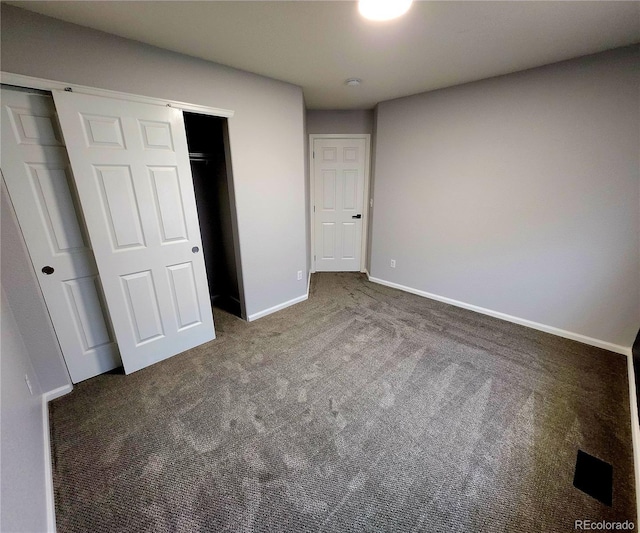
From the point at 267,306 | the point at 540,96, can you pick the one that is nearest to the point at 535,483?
the point at 267,306

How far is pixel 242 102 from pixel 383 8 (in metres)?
1.41

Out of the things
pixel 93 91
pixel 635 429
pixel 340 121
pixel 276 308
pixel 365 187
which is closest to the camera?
pixel 635 429

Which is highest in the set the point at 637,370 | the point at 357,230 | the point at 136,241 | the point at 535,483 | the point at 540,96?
the point at 540,96

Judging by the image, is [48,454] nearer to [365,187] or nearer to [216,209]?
[216,209]

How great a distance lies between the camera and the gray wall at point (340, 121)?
381cm

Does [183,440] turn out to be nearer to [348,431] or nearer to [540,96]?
[348,431]

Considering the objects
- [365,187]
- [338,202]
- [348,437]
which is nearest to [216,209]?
[338,202]

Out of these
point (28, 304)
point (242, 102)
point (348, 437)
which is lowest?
point (348, 437)

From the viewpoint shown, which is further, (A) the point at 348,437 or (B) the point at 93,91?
(B) the point at 93,91

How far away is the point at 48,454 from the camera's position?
145cm

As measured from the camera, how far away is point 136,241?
2.04 metres

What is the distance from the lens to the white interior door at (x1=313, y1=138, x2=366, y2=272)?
3949mm

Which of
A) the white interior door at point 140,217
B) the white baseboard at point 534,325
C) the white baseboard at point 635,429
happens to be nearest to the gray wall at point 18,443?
the white interior door at point 140,217

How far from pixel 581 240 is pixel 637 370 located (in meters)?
1.06
